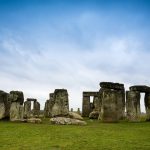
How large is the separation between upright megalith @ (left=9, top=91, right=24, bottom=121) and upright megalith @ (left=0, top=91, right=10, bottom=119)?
3.63 ft

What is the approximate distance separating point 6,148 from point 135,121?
48.4ft

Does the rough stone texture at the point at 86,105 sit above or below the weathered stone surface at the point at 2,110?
above

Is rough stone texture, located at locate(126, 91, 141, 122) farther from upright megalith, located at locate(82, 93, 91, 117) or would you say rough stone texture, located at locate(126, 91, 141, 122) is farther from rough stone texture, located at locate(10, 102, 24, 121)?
upright megalith, located at locate(82, 93, 91, 117)

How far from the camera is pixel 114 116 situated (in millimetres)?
22047

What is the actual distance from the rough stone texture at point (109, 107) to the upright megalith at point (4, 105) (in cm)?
713

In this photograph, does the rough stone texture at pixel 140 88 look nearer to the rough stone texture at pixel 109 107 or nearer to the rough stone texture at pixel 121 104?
the rough stone texture at pixel 109 107

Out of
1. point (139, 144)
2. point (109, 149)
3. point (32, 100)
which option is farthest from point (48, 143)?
point (32, 100)

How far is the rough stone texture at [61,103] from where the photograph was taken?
79.7ft

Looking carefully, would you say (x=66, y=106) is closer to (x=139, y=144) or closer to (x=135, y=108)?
(x=135, y=108)

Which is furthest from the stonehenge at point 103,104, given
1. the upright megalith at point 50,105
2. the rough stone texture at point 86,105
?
the rough stone texture at point 86,105

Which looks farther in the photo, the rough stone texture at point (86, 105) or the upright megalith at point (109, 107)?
the rough stone texture at point (86, 105)

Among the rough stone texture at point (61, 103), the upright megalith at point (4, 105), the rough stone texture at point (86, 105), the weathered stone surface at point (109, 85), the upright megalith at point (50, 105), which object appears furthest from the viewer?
the rough stone texture at point (86, 105)

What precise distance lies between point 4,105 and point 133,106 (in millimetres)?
9630

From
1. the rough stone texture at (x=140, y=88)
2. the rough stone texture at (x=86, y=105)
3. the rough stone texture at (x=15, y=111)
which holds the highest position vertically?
the rough stone texture at (x=140, y=88)
